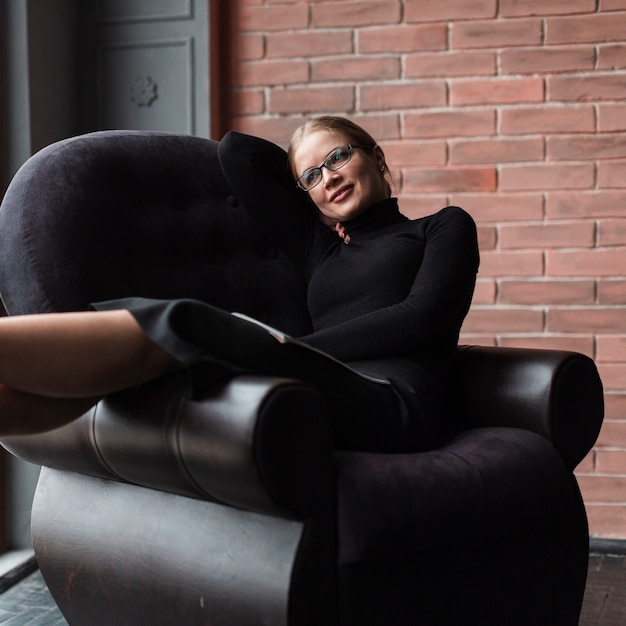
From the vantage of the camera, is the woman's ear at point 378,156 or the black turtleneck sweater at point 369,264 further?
the woman's ear at point 378,156

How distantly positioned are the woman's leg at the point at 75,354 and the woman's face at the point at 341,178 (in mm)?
730

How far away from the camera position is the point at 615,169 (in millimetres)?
2629

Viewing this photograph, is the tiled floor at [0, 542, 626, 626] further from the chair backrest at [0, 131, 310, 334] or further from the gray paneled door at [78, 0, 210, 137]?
the gray paneled door at [78, 0, 210, 137]

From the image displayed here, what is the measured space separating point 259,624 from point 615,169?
73.8 inches

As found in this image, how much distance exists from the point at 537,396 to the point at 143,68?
174 cm

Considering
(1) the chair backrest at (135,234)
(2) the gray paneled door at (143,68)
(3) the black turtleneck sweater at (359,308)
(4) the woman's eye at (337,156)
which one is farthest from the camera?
(2) the gray paneled door at (143,68)

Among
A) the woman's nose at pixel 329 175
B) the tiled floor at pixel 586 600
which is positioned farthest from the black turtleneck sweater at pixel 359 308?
the tiled floor at pixel 586 600

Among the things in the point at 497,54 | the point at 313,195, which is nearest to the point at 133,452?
the point at 313,195

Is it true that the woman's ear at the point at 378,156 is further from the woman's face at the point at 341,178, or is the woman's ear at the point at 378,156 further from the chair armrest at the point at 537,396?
the chair armrest at the point at 537,396

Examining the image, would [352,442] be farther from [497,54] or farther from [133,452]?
[497,54]

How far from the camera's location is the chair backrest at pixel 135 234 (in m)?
1.66

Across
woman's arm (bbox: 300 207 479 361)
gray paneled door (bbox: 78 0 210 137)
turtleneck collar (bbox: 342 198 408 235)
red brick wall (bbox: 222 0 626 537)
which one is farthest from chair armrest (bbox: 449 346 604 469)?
gray paneled door (bbox: 78 0 210 137)

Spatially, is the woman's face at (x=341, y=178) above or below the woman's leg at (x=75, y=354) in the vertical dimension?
above

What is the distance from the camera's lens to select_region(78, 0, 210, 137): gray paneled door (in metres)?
2.79
